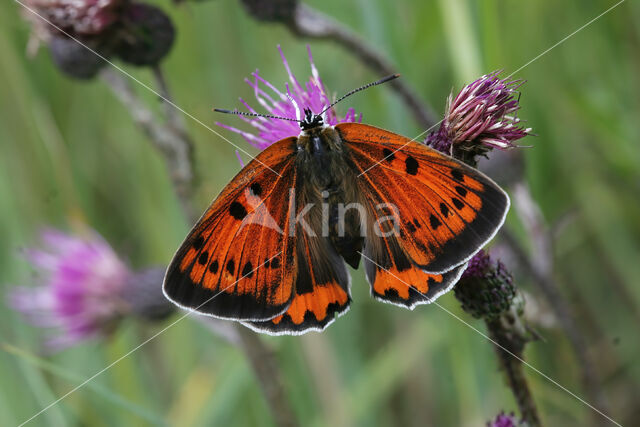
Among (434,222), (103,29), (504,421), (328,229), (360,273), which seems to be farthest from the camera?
(360,273)

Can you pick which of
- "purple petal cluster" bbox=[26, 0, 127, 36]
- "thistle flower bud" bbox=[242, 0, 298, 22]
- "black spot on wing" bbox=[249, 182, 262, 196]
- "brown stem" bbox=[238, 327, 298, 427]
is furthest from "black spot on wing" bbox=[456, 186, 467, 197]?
"purple petal cluster" bbox=[26, 0, 127, 36]

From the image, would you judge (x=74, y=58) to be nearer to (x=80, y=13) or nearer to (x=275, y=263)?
(x=80, y=13)

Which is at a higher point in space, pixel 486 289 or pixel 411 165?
pixel 411 165

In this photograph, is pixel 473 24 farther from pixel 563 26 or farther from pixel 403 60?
pixel 563 26

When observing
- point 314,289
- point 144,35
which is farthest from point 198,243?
point 144,35

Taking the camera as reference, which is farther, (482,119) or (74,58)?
(74,58)

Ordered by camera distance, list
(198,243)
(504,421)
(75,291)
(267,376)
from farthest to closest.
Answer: (75,291) → (267,376) → (198,243) → (504,421)

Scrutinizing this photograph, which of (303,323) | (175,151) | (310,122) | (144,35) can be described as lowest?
(303,323)

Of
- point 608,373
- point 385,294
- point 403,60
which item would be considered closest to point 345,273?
point 385,294
